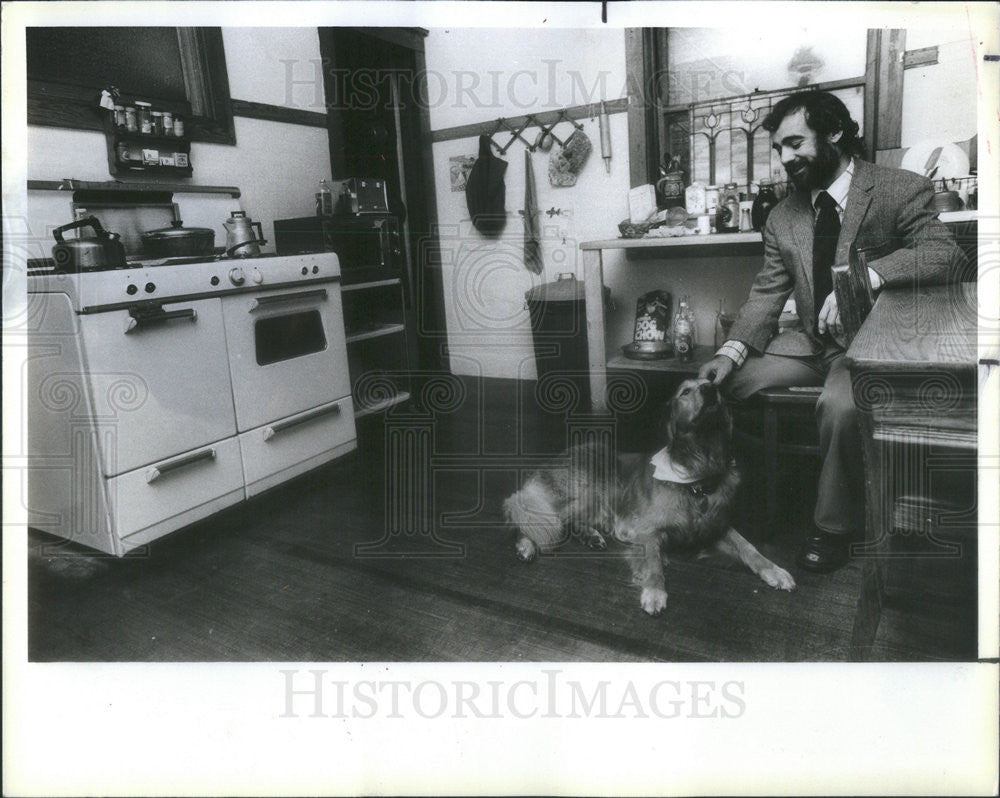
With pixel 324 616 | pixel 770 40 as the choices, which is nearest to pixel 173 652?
pixel 324 616

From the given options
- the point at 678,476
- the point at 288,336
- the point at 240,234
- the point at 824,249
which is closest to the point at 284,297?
the point at 288,336

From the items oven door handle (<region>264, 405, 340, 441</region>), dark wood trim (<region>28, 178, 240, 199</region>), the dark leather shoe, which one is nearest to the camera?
the dark leather shoe

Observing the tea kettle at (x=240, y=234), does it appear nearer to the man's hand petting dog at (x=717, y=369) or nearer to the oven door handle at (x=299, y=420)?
the oven door handle at (x=299, y=420)

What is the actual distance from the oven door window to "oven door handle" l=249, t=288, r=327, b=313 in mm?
51

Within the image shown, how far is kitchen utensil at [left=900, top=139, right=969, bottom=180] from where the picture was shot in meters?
1.61

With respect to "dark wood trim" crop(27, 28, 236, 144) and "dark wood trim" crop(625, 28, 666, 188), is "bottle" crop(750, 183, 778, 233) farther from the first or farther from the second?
"dark wood trim" crop(27, 28, 236, 144)

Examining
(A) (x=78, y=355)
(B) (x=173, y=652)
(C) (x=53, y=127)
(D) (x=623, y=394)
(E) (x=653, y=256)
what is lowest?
(B) (x=173, y=652)

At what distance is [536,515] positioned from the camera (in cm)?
191

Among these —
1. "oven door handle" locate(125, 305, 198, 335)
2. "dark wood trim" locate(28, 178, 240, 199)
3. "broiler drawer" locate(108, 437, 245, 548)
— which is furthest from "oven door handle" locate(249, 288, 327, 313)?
"dark wood trim" locate(28, 178, 240, 199)

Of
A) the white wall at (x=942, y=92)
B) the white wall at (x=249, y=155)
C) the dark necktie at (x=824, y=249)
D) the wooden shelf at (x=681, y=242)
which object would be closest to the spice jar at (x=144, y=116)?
the white wall at (x=249, y=155)

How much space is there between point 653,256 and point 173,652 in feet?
5.99

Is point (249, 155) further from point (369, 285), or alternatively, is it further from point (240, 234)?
point (369, 285)

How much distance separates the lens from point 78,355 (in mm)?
1756

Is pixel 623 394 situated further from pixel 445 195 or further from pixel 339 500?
pixel 445 195
